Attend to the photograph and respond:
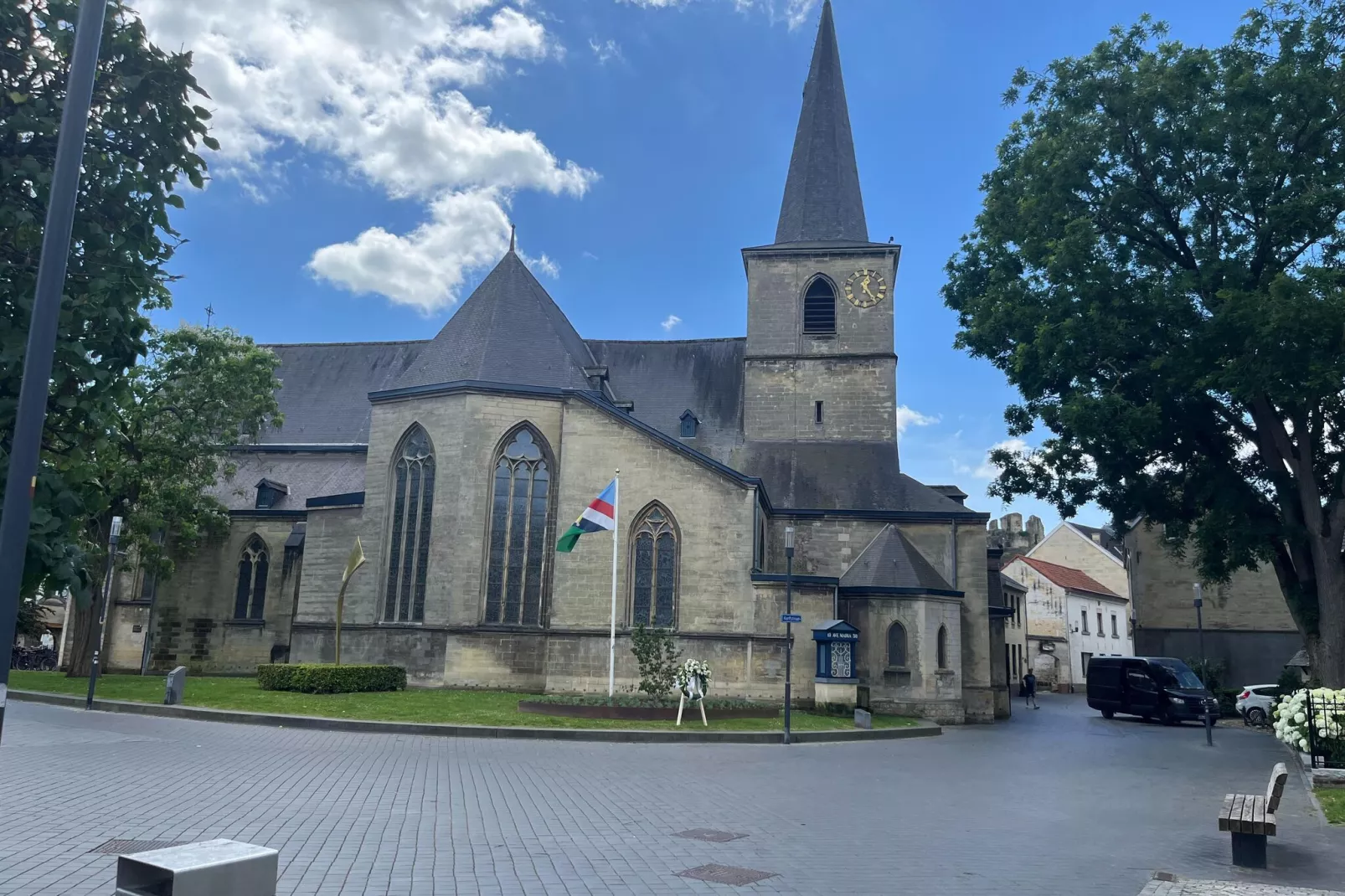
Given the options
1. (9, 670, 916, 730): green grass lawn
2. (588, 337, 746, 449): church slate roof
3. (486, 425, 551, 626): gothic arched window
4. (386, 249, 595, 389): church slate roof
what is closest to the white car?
(9, 670, 916, 730): green grass lawn

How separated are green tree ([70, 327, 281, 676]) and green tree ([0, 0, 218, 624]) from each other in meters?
24.5

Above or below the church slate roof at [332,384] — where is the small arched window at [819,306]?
above

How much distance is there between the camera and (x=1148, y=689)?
33.5 m

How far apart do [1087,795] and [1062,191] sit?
1512 cm

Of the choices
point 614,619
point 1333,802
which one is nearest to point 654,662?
point 614,619

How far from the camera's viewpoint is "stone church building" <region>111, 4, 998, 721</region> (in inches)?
1140

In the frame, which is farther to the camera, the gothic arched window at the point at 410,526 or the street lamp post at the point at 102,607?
the gothic arched window at the point at 410,526

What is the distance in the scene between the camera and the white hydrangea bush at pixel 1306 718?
14.0 meters

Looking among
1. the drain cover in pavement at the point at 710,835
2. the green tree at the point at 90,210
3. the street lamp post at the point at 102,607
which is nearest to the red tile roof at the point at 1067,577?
the street lamp post at the point at 102,607

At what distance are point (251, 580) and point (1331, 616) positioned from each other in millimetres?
33670

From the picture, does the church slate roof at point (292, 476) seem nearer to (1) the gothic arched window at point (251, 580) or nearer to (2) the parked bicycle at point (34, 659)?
(1) the gothic arched window at point (251, 580)

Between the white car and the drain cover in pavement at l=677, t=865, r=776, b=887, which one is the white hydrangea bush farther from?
the white car

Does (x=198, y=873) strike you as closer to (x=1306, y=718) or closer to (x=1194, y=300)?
(x=1306, y=718)

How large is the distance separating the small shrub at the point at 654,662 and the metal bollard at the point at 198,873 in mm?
18948
